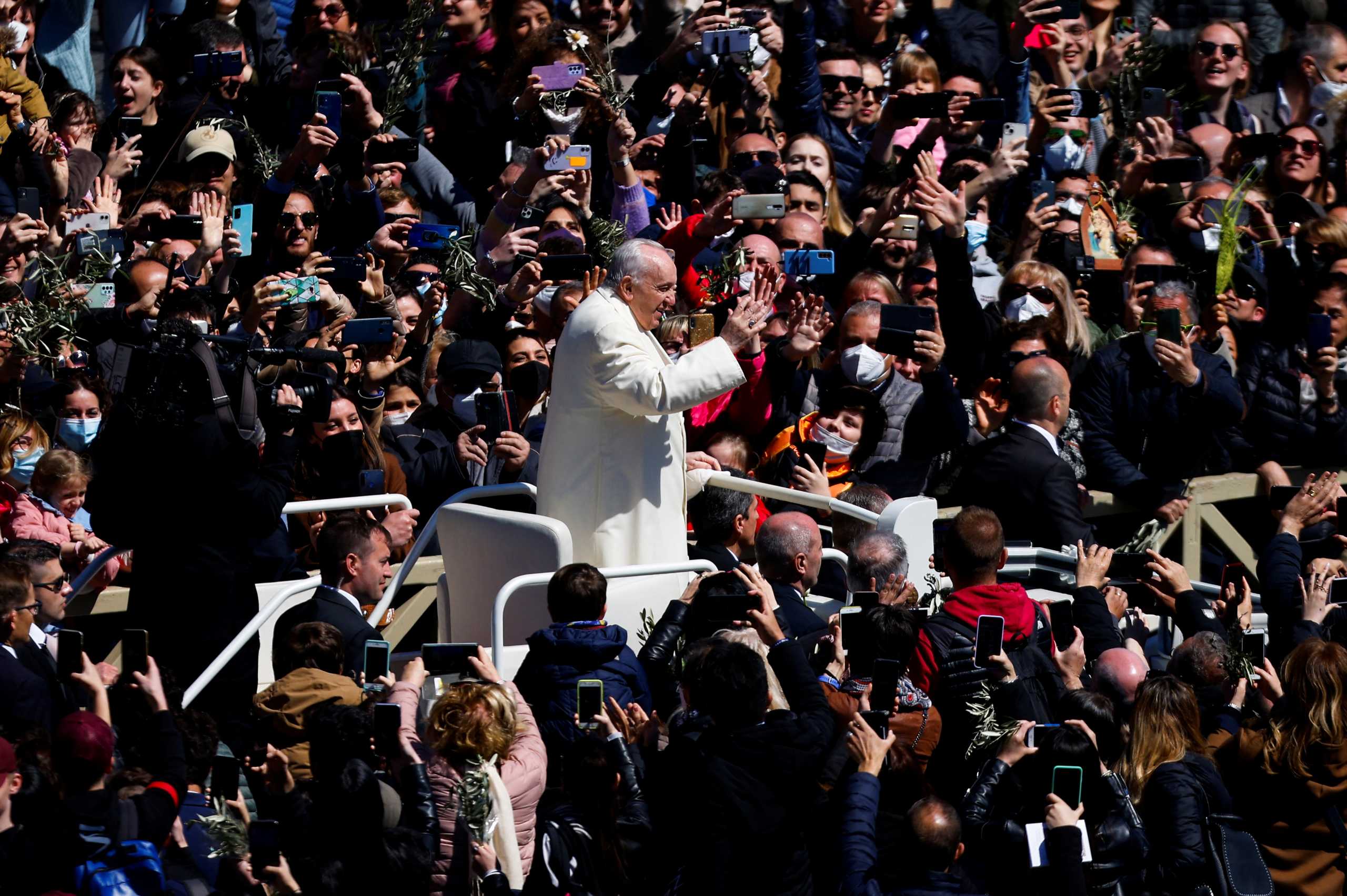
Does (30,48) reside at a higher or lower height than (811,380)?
higher

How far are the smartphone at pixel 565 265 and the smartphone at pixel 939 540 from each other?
1789 mm

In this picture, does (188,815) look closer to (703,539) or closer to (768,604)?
(768,604)

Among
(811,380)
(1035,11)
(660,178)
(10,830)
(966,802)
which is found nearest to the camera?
(10,830)

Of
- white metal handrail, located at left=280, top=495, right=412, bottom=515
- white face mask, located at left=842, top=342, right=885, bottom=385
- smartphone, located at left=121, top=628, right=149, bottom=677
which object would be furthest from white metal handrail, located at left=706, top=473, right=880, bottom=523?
smartphone, located at left=121, top=628, right=149, bottom=677

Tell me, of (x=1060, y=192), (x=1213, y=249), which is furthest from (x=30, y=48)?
(x=1213, y=249)

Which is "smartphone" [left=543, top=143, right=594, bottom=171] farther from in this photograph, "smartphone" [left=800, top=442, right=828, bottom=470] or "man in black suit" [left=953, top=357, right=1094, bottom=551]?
"man in black suit" [left=953, top=357, right=1094, bottom=551]

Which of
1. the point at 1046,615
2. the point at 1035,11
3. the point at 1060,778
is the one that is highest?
the point at 1035,11

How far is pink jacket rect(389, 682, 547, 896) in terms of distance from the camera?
20.3ft

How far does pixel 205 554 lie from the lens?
7902 millimetres

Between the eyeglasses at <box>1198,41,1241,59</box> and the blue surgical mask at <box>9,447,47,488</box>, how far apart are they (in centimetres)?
741

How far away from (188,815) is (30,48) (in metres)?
6.14

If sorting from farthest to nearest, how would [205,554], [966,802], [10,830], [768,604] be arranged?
[205,554] → [768,604] → [966,802] → [10,830]

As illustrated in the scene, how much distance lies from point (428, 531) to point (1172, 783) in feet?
9.85

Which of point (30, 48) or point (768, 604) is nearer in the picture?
point (768, 604)
